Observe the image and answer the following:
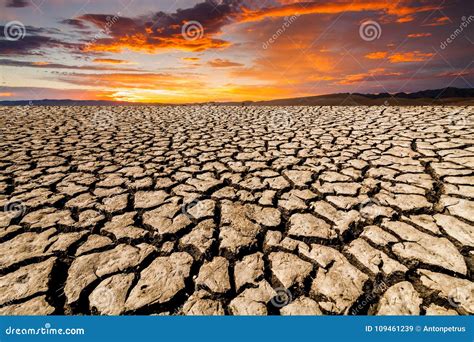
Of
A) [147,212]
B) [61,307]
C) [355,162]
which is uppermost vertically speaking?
[355,162]

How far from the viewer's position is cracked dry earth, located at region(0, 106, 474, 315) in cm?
122

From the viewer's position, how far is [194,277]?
1.34m

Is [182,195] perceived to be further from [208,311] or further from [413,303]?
[413,303]

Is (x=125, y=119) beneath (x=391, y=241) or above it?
above

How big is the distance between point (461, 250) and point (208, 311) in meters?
1.30

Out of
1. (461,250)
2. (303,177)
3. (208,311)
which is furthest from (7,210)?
(461,250)

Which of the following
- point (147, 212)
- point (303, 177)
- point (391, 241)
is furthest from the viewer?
point (303, 177)

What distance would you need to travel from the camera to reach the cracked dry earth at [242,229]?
1216 millimetres

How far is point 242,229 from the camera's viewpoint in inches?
66.6

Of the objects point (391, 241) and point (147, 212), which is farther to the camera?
point (147, 212)

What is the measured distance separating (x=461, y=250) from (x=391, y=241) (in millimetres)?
316

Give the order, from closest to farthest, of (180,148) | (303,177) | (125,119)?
(303,177), (180,148), (125,119)

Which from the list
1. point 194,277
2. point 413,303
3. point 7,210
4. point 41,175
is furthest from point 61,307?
point 41,175

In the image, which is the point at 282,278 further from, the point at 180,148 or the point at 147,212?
the point at 180,148
